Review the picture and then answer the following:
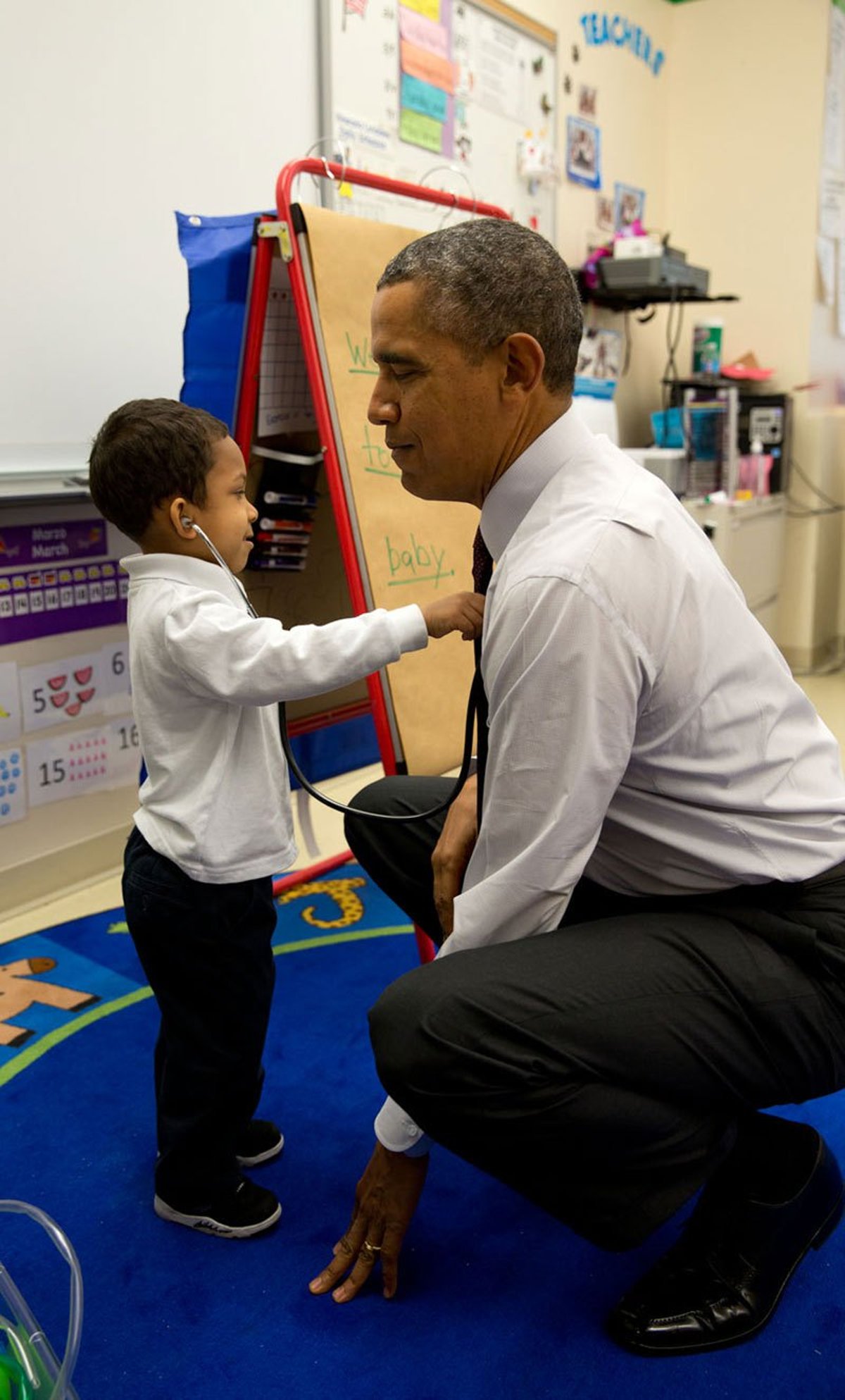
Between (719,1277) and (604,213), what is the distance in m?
3.60

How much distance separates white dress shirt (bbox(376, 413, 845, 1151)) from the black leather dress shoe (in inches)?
12.0

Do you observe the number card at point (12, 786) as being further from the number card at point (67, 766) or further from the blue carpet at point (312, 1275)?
the blue carpet at point (312, 1275)

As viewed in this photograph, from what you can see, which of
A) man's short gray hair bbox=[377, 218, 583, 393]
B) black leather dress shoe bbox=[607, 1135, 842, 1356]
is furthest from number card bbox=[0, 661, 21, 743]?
black leather dress shoe bbox=[607, 1135, 842, 1356]

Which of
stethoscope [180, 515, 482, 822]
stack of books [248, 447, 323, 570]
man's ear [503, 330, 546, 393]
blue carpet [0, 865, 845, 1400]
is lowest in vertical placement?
blue carpet [0, 865, 845, 1400]

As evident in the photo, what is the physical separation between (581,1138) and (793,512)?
371cm

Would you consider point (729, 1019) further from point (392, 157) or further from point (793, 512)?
point (793, 512)

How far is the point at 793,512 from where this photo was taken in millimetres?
4355

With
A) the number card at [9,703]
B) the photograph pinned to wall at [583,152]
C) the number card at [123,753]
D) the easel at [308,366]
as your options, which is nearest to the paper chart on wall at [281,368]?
the easel at [308,366]

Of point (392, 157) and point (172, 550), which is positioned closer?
point (172, 550)

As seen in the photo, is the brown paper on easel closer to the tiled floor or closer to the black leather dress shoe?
the tiled floor

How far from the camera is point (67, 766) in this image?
2320 mm

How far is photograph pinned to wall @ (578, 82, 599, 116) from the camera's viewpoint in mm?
3742

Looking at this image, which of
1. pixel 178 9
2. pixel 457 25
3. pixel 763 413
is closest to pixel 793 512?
pixel 763 413

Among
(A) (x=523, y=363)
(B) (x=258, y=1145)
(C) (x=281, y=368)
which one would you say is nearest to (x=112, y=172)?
(C) (x=281, y=368)
